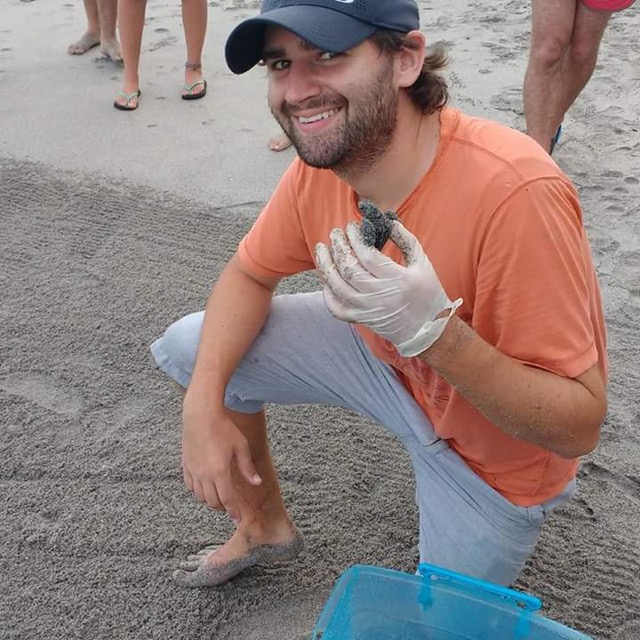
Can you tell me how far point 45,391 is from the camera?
7.79ft

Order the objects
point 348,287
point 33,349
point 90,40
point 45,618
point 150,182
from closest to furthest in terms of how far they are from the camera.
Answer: point 348,287 < point 45,618 < point 33,349 < point 150,182 < point 90,40

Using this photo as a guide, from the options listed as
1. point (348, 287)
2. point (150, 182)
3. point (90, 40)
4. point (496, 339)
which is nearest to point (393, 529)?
point (496, 339)

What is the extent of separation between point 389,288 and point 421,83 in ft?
1.62

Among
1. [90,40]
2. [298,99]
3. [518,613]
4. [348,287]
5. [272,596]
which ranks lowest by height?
[90,40]

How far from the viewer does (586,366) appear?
4.26 feet

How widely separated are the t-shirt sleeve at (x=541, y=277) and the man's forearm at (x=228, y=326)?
1.91 feet

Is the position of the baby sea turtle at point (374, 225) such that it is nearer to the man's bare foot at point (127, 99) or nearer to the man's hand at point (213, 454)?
the man's hand at point (213, 454)

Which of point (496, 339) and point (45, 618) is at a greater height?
A: point (496, 339)

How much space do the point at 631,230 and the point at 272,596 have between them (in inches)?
77.4

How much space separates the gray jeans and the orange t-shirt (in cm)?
4

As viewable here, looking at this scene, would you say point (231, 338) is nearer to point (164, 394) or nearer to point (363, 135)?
point (363, 135)

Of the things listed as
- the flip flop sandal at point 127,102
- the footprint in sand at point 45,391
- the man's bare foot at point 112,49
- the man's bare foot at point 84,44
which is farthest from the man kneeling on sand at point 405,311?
the man's bare foot at point 84,44

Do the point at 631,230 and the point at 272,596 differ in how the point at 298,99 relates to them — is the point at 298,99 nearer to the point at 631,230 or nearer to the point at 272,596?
the point at 272,596

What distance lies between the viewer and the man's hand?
1595 millimetres
